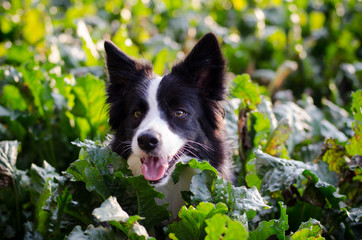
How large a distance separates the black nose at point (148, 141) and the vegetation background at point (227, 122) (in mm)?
222

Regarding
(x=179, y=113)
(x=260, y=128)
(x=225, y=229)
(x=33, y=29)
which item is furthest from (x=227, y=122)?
(x=33, y=29)

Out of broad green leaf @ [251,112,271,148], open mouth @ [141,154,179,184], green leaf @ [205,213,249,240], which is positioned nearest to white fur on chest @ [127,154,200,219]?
open mouth @ [141,154,179,184]

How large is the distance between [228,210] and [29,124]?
271 centimetres

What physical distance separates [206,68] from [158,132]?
77 cm

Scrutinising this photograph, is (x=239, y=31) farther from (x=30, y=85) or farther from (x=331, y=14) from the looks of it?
(x=30, y=85)

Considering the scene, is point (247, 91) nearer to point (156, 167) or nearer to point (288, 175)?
point (288, 175)

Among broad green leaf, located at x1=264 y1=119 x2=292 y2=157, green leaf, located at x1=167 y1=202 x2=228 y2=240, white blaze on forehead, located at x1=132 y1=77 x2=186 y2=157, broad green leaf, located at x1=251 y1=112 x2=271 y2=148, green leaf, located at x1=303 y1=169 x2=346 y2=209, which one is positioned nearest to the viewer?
green leaf, located at x1=167 y1=202 x2=228 y2=240

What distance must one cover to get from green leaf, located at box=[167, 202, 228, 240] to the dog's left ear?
118 cm

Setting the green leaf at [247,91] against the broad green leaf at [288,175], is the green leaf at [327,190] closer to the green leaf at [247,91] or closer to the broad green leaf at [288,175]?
the broad green leaf at [288,175]

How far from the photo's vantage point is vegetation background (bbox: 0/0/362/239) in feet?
9.37

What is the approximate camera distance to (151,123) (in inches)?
123

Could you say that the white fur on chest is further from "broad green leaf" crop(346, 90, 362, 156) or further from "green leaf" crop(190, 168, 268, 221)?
"broad green leaf" crop(346, 90, 362, 156)

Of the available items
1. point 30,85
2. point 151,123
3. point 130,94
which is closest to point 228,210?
point 151,123

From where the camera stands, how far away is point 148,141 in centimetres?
297
